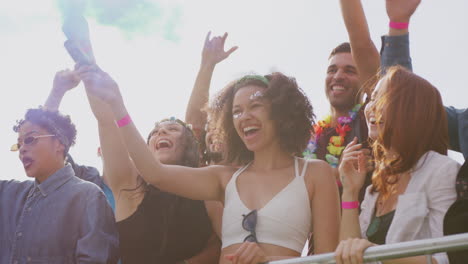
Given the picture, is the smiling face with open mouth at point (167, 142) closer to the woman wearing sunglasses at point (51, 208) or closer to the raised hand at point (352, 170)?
the woman wearing sunglasses at point (51, 208)

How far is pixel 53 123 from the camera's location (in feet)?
13.8

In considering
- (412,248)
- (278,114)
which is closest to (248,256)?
(412,248)

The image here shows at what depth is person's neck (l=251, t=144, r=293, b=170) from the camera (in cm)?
343

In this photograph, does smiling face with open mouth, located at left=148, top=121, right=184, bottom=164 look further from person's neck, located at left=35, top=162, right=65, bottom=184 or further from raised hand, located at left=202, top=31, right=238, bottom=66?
raised hand, located at left=202, top=31, right=238, bottom=66

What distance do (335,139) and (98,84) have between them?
184 centimetres

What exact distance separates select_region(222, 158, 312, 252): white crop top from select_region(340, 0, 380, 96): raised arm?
1146 mm

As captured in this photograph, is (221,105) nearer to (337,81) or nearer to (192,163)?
(192,163)

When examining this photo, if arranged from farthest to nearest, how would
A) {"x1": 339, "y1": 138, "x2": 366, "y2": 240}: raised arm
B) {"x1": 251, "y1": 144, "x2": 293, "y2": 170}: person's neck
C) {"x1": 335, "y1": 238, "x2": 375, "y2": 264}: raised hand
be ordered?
{"x1": 251, "y1": 144, "x2": 293, "y2": 170}: person's neck
{"x1": 339, "y1": 138, "x2": 366, "y2": 240}: raised arm
{"x1": 335, "y1": 238, "x2": 375, "y2": 264}: raised hand

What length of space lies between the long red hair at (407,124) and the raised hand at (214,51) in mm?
2453

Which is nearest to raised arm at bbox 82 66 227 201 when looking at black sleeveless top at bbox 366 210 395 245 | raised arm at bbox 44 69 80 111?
black sleeveless top at bbox 366 210 395 245

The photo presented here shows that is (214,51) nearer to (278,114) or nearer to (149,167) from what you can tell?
(278,114)

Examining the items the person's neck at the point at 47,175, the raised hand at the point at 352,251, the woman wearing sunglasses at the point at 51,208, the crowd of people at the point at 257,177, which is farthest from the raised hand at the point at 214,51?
the raised hand at the point at 352,251

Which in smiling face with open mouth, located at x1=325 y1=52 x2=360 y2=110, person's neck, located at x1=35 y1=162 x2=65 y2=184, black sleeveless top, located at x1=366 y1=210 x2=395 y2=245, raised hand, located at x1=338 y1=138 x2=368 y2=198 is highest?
smiling face with open mouth, located at x1=325 y1=52 x2=360 y2=110

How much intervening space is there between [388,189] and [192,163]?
1.81 metres
